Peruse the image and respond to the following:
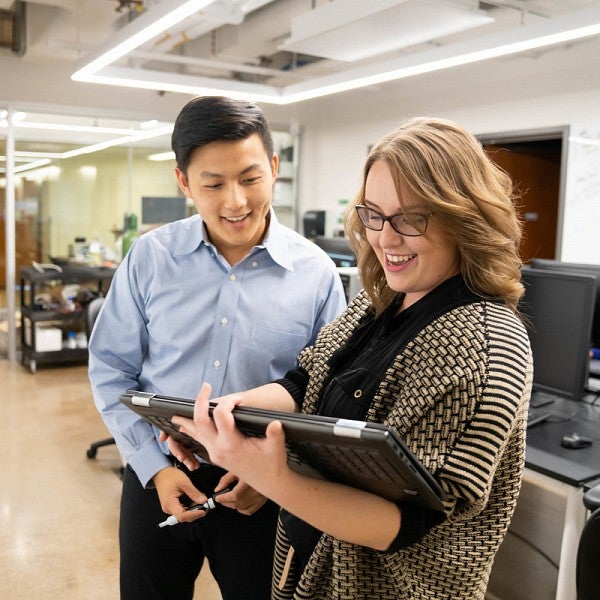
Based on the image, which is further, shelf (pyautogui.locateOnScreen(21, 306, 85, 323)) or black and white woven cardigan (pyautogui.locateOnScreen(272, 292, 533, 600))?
shelf (pyautogui.locateOnScreen(21, 306, 85, 323))

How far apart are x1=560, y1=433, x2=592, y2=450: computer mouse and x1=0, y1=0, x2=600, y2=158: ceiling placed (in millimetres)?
1811

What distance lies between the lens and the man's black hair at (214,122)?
1.26 meters

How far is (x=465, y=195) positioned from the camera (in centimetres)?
95

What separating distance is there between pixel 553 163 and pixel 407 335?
646 cm

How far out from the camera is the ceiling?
3317mm

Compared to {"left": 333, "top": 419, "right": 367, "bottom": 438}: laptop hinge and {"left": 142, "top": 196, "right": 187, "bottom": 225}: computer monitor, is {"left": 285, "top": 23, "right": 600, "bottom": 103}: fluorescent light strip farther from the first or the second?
{"left": 333, "top": 419, "right": 367, "bottom": 438}: laptop hinge

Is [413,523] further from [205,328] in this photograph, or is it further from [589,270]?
[589,270]

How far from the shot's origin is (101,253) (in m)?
6.61

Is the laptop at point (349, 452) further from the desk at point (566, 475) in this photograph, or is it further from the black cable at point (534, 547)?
the black cable at point (534, 547)

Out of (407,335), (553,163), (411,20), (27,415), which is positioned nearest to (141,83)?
(411,20)

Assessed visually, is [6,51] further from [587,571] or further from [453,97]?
[587,571]

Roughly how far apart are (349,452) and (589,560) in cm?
68

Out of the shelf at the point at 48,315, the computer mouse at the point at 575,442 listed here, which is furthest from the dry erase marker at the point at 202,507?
the shelf at the point at 48,315

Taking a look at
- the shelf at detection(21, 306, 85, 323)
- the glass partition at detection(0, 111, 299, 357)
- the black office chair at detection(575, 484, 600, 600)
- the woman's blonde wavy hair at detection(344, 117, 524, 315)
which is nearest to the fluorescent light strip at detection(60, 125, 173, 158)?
the glass partition at detection(0, 111, 299, 357)
